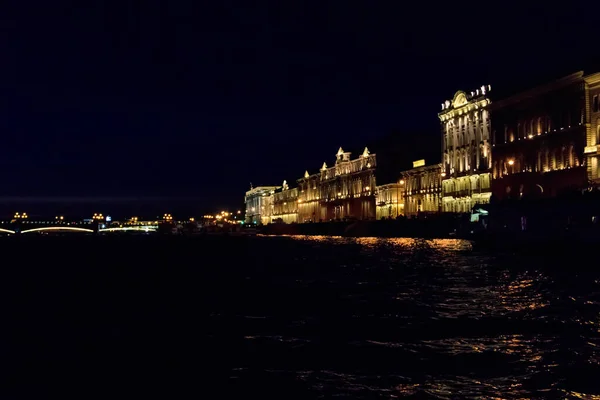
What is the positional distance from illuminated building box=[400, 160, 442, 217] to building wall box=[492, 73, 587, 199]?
66.7ft

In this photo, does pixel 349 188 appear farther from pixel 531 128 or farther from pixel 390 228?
pixel 531 128

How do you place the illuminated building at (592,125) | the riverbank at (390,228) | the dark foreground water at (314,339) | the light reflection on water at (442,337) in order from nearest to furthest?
the light reflection on water at (442,337), the dark foreground water at (314,339), the illuminated building at (592,125), the riverbank at (390,228)

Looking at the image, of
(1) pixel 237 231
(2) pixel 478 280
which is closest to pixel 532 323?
(2) pixel 478 280

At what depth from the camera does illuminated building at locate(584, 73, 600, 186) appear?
216ft

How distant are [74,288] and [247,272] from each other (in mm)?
9143

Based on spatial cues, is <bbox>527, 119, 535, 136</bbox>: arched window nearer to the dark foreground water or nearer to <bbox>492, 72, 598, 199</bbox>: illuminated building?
<bbox>492, 72, 598, 199</bbox>: illuminated building

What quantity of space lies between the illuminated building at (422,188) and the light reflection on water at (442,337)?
78777 millimetres

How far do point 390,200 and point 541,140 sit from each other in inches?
2117

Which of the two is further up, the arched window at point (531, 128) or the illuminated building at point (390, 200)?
the arched window at point (531, 128)

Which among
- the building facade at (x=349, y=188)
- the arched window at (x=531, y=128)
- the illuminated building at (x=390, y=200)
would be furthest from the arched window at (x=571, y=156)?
the building facade at (x=349, y=188)

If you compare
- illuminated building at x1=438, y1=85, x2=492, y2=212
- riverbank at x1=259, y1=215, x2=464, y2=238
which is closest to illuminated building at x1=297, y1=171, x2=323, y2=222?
riverbank at x1=259, y1=215, x2=464, y2=238

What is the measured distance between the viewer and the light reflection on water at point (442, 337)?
11.9 m

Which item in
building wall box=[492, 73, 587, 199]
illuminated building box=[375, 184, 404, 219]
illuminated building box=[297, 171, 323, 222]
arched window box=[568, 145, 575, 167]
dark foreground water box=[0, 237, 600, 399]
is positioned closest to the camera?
dark foreground water box=[0, 237, 600, 399]

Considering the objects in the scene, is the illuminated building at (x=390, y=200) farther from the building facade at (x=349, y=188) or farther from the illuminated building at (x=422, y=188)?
the building facade at (x=349, y=188)
